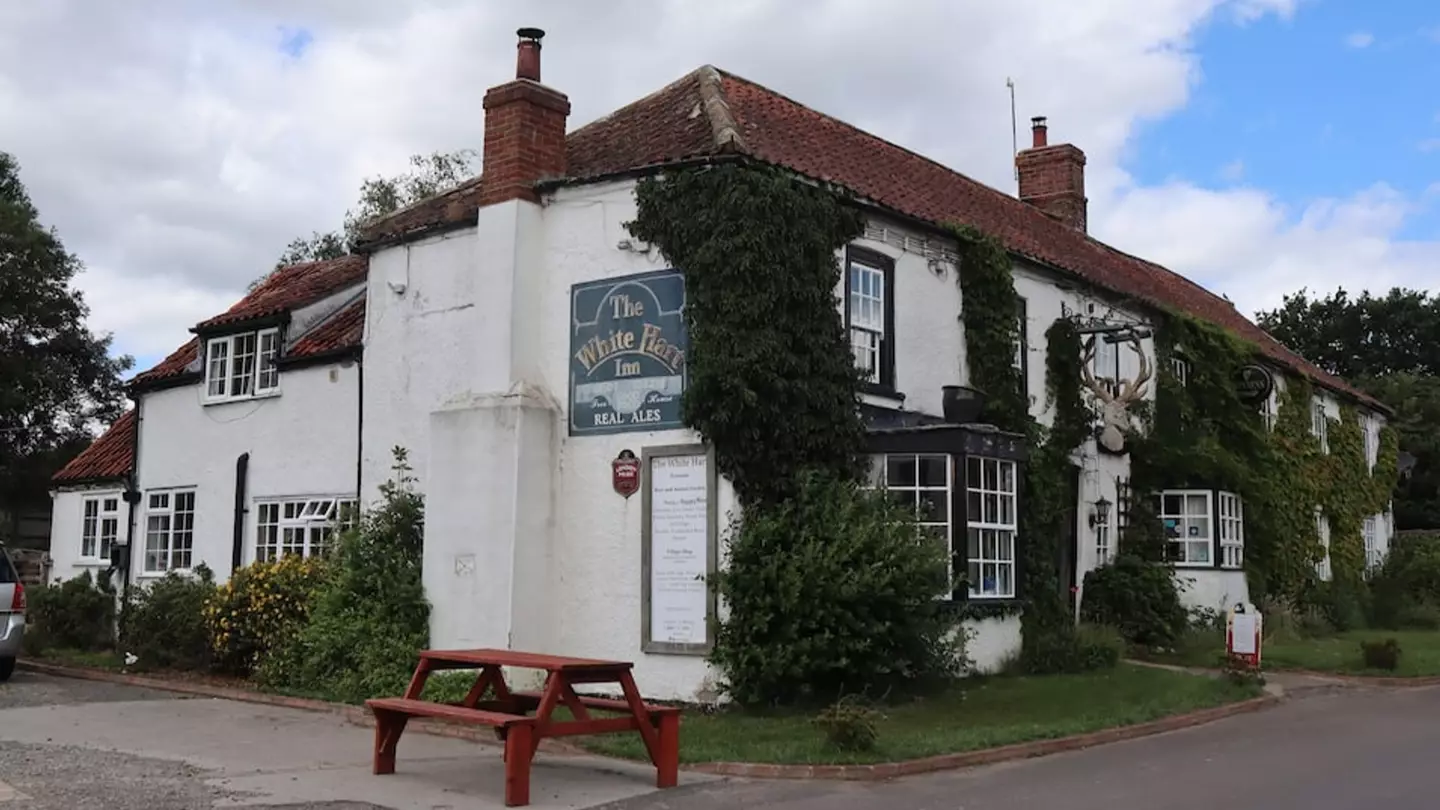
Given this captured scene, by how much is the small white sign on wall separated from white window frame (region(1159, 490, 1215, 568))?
1073 centimetres

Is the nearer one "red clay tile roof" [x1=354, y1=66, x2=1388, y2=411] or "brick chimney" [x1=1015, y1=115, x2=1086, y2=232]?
"red clay tile roof" [x1=354, y1=66, x2=1388, y2=411]

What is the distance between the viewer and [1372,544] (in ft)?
97.6

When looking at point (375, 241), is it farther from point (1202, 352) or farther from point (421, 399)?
point (1202, 352)

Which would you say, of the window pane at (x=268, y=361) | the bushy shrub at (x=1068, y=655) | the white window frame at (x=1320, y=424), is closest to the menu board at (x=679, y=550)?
the bushy shrub at (x=1068, y=655)

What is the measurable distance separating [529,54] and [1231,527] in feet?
46.6

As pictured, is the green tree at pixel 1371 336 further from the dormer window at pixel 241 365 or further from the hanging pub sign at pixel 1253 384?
the dormer window at pixel 241 365

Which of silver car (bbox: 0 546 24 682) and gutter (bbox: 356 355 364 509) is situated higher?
gutter (bbox: 356 355 364 509)

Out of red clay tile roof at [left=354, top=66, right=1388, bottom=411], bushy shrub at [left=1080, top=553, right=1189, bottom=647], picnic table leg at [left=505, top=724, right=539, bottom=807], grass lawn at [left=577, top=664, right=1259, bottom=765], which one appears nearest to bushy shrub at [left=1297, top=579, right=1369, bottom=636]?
bushy shrub at [left=1080, top=553, right=1189, bottom=647]

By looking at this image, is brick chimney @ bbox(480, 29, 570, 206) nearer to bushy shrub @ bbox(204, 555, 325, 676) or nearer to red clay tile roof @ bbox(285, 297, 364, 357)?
red clay tile roof @ bbox(285, 297, 364, 357)

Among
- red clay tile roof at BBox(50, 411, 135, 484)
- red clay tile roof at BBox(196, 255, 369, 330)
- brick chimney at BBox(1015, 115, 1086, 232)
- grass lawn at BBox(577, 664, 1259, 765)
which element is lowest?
grass lawn at BBox(577, 664, 1259, 765)

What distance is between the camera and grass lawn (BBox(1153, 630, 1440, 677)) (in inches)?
677

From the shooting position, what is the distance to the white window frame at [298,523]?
706 inches

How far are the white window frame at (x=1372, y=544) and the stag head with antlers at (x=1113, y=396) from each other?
11.7 m

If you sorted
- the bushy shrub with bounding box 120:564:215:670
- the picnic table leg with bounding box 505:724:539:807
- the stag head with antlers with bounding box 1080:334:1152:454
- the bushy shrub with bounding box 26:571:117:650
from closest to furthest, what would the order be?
the picnic table leg with bounding box 505:724:539:807
the bushy shrub with bounding box 120:564:215:670
the stag head with antlers with bounding box 1080:334:1152:454
the bushy shrub with bounding box 26:571:117:650
